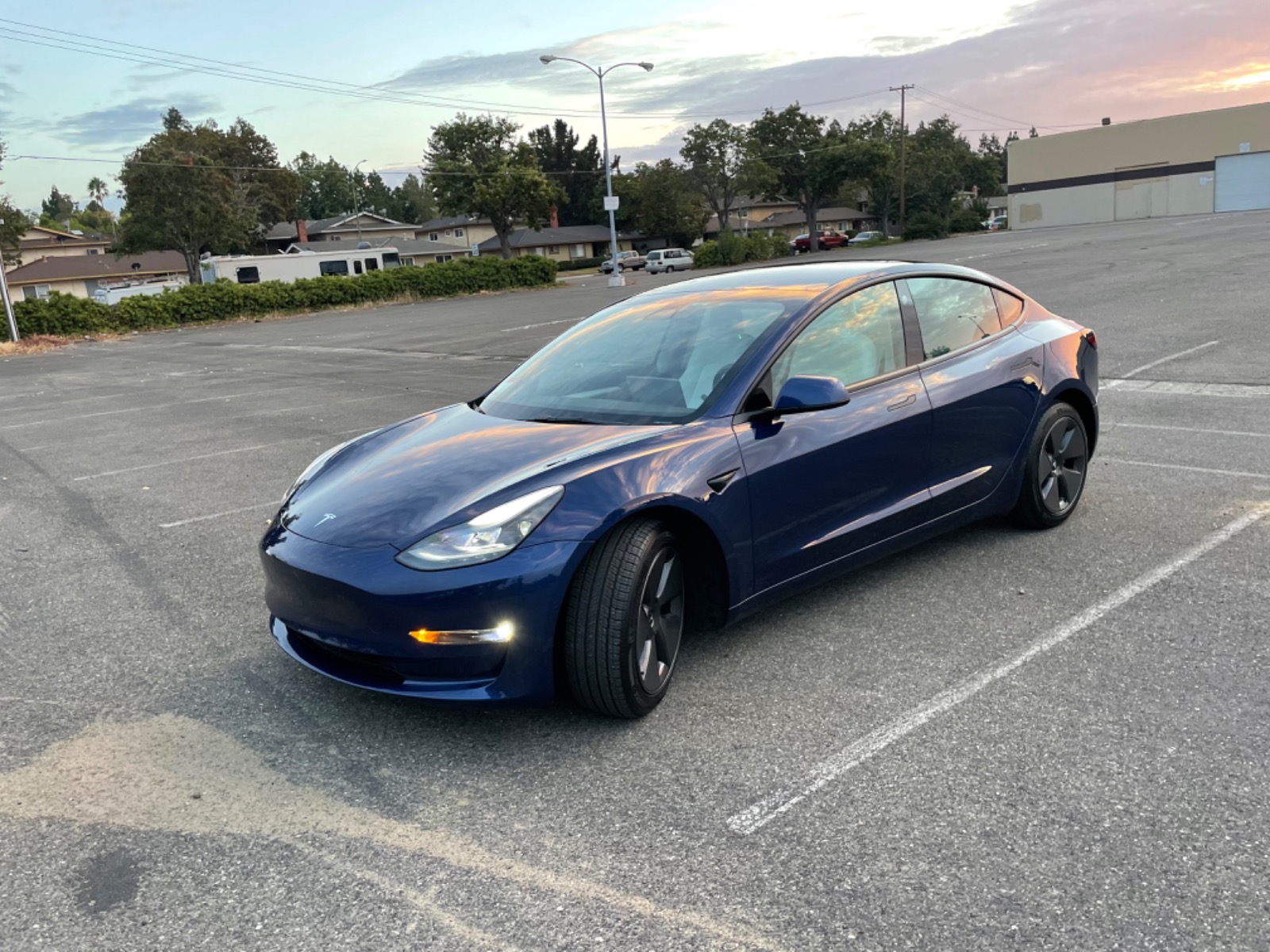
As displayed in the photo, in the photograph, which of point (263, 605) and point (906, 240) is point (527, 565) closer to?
point (263, 605)

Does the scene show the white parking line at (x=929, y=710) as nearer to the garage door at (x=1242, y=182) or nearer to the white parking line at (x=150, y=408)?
the white parking line at (x=150, y=408)

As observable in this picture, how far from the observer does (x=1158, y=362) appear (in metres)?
10.5

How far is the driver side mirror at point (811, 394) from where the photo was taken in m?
3.71

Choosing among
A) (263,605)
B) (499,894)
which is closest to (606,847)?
(499,894)

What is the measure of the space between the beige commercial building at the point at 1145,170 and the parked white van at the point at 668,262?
32247 millimetres

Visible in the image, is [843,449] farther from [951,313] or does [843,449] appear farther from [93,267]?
[93,267]

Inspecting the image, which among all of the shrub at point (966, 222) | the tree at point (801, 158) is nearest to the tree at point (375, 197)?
the tree at point (801, 158)

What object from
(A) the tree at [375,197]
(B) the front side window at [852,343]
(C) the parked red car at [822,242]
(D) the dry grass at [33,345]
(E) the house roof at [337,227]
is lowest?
(D) the dry grass at [33,345]

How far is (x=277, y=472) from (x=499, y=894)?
6.19 meters

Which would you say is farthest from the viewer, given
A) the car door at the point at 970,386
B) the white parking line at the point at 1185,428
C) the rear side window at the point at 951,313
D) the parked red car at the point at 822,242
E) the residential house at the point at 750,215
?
the residential house at the point at 750,215

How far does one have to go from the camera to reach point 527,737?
339 centimetres

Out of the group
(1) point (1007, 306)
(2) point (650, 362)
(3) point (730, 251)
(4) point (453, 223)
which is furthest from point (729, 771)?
(4) point (453, 223)

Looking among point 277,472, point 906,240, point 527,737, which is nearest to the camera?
point 527,737

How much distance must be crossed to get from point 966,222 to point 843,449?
83.7 meters
